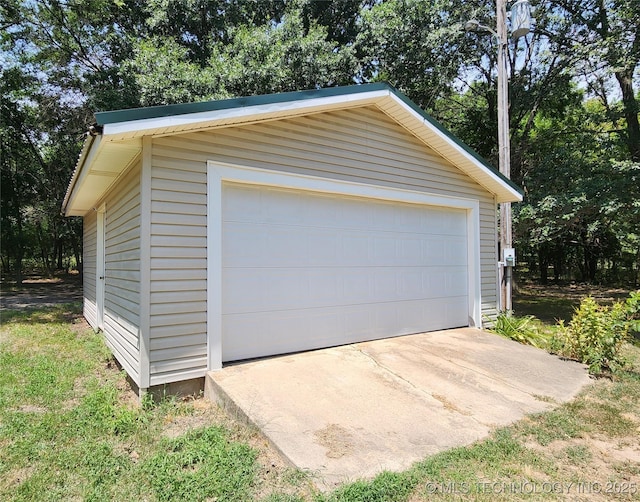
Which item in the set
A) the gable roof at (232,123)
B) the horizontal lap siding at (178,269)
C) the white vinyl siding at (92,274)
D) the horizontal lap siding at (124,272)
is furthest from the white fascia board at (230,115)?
the white vinyl siding at (92,274)

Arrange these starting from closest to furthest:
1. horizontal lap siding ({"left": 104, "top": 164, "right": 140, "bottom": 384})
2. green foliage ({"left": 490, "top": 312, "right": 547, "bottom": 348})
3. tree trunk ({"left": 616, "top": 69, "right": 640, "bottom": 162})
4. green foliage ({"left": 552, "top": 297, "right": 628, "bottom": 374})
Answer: horizontal lap siding ({"left": 104, "top": 164, "right": 140, "bottom": 384}), green foliage ({"left": 552, "top": 297, "right": 628, "bottom": 374}), green foliage ({"left": 490, "top": 312, "right": 547, "bottom": 348}), tree trunk ({"left": 616, "top": 69, "right": 640, "bottom": 162})

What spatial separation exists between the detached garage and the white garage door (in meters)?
0.02

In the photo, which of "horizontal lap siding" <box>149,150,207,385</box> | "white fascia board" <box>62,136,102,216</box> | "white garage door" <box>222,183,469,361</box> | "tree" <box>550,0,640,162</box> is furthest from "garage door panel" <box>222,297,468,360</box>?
"tree" <box>550,0,640,162</box>

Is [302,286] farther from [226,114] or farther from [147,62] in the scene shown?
[147,62]

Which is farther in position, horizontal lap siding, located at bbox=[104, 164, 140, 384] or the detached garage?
horizontal lap siding, located at bbox=[104, 164, 140, 384]

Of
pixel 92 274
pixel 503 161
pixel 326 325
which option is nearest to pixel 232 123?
pixel 326 325

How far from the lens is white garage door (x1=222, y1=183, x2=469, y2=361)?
4445mm

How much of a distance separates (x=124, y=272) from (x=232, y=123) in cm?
232

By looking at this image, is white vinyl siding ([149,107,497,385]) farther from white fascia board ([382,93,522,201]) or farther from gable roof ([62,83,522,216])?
white fascia board ([382,93,522,201])

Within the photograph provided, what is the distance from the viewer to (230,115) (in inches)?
155

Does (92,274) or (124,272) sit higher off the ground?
(124,272)

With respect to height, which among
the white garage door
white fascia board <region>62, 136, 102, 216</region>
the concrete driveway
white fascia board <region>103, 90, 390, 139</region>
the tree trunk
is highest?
the tree trunk

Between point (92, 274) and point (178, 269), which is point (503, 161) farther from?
point (92, 274)

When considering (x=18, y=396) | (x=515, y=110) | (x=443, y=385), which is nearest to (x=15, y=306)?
(x=18, y=396)
